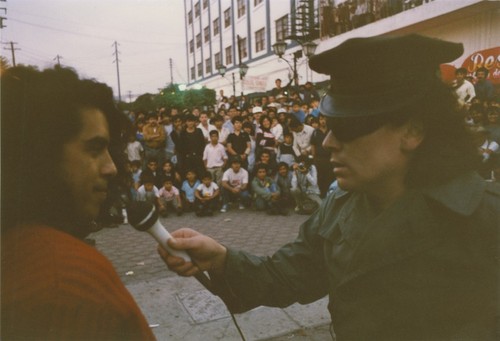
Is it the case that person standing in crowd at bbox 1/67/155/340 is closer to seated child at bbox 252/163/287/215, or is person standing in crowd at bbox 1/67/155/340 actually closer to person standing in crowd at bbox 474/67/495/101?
seated child at bbox 252/163/287/215

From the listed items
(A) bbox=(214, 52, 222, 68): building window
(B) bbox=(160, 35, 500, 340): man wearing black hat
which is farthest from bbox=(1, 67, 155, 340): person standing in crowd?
(A) bbox=(214, 52, 222, 68): building window

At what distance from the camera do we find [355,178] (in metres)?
1.51

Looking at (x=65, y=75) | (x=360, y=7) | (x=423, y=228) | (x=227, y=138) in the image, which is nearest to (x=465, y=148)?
(x=423, y=228)

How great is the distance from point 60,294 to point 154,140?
939 cm

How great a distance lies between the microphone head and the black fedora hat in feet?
2.37

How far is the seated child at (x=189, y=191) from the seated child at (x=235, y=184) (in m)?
0.69

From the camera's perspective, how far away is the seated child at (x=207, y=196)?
30.1ft

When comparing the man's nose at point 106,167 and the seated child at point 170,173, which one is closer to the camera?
the man's nose at point 106,167

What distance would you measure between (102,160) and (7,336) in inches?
25.2

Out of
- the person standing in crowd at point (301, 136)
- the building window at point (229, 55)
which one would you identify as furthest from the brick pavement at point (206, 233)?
the building window at point (229, 55)

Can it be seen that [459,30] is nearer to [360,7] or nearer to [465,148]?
[360,7]

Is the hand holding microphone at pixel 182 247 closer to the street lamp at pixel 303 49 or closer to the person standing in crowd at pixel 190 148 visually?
the person standing in crowd at pixel 190 148

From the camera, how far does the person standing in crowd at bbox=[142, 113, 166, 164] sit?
396 inches

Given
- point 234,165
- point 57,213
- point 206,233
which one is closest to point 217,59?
point 234,165
